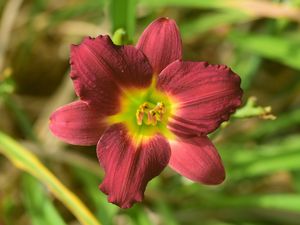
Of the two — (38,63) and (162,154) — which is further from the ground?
(162,154)

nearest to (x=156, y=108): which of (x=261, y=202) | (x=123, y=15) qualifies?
(x=123, y=15)

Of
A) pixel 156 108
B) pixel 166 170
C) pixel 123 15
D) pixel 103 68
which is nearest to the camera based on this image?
pixel 103 68

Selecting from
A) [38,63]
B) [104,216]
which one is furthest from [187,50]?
[104,216]

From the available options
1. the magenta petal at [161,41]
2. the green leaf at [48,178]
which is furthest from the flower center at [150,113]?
the green leaf at [48,178]

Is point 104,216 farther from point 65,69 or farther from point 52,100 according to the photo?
point 65,69

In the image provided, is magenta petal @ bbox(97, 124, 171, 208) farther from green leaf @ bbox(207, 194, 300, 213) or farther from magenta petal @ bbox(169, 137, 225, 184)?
green leaf @ bbox(207, 194, 300, 213)

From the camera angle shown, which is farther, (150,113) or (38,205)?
(38,205)

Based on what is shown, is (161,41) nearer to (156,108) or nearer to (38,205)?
(156,108)
